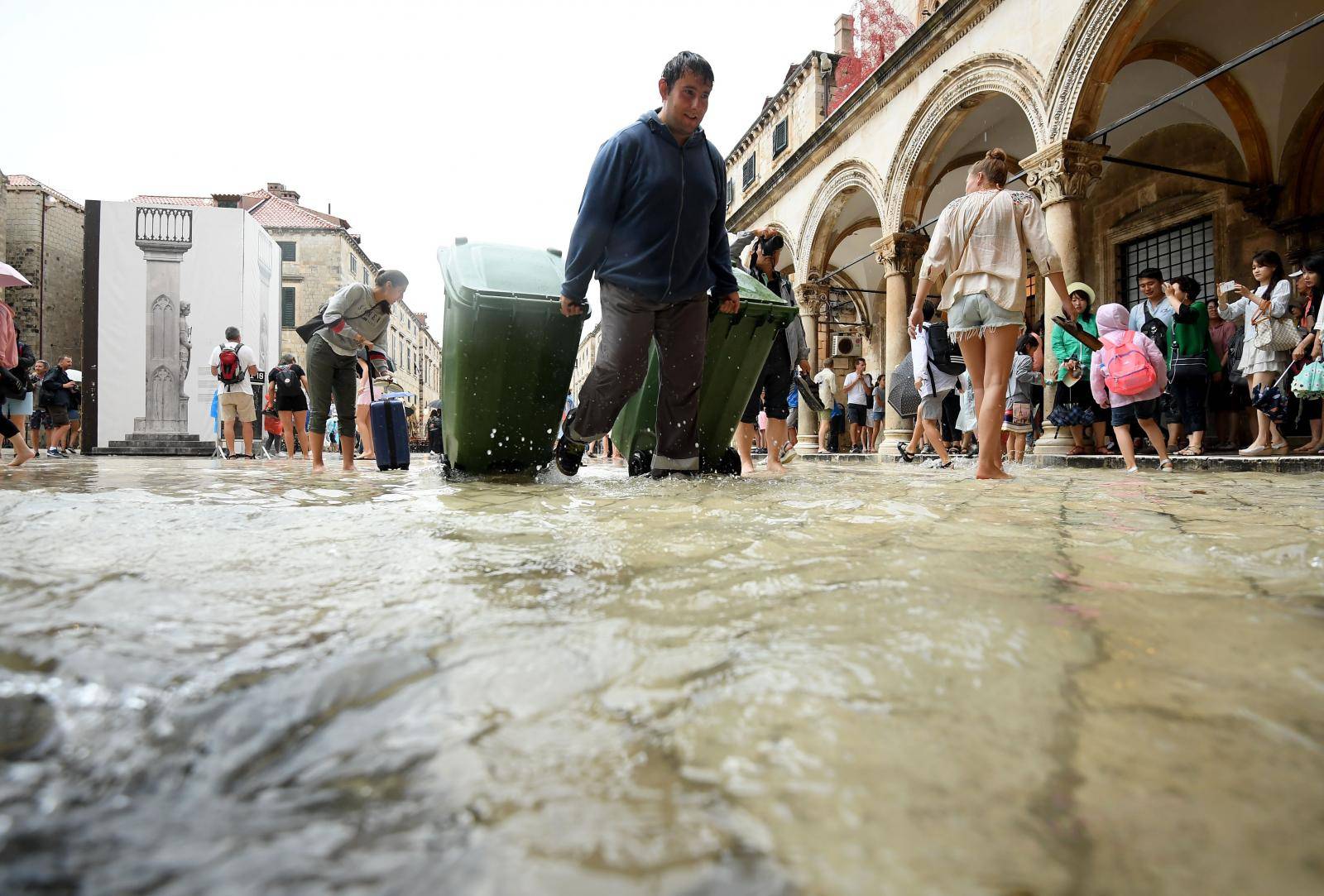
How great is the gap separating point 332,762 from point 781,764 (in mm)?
403

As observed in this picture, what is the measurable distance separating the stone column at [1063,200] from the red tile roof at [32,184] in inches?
1252

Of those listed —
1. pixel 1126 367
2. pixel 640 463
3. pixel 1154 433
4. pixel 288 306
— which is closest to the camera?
pixel 640 463

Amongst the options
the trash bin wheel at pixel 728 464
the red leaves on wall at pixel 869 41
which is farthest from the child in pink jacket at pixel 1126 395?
the red leaves on wall at pixel 869 41

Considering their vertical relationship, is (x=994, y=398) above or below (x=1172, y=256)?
below

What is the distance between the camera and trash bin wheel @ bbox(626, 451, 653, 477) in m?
4.26

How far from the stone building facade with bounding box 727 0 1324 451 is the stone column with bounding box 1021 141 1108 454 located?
19mm

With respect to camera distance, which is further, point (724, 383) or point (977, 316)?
point (724, 383)

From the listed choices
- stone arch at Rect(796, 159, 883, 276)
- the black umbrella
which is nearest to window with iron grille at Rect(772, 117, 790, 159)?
stone arch at Rect(796, 159, 883, 276)

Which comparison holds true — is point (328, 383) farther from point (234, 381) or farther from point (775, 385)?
point (234, 381)

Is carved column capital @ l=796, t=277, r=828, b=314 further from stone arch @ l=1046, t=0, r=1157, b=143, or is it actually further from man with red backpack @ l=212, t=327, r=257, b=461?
man with red backpack @ l=212, t=327, r=257, b=461

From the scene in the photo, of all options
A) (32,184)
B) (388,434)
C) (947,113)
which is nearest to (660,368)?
(388,434)

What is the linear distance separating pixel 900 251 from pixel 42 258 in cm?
2917

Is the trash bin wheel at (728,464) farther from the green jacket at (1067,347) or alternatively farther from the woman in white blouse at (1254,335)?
the woman in white blouse at (1254,335)

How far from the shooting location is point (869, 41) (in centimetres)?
1889
